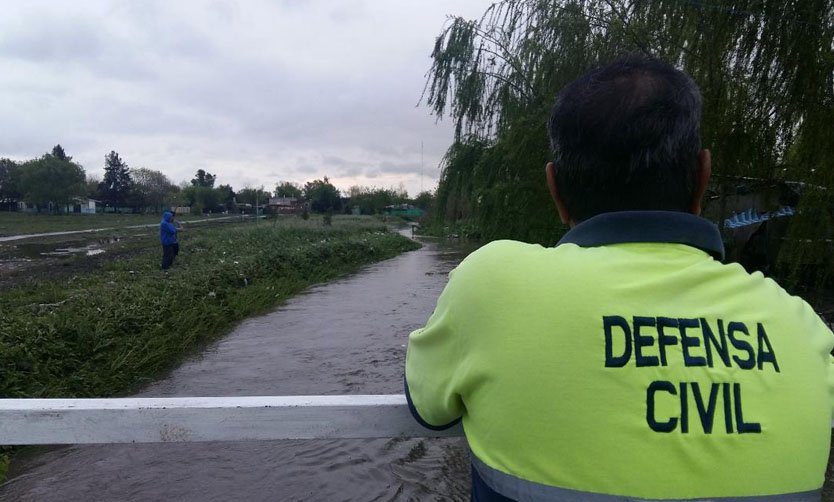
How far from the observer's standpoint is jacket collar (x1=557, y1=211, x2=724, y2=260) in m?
1.05

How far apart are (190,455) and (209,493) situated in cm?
72

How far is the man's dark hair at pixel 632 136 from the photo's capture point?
42.6 inches

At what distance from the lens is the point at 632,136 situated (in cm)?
108

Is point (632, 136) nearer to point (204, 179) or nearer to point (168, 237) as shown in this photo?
point (168, 237)

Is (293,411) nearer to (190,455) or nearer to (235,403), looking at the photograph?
(235,403)

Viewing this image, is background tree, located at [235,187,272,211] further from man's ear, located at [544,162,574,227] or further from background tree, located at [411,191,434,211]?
man's ear, located at [544,162,574,227]

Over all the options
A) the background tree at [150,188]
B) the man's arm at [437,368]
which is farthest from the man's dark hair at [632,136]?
the background tree at [150,188]

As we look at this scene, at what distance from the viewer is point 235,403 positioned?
1.52 m

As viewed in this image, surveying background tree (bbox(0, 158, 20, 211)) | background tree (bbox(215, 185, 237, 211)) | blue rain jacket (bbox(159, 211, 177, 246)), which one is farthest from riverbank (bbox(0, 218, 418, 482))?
background tree (bbox(215, 185, 237, 211))

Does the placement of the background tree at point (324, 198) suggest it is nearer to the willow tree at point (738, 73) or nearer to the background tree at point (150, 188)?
the background tree at point (150, 188)

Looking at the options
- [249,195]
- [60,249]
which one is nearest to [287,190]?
[249,195]

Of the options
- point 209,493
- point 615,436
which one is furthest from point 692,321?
point 209,493

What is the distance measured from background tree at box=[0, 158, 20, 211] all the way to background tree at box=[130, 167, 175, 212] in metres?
14.2

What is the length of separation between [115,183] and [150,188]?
454cm
